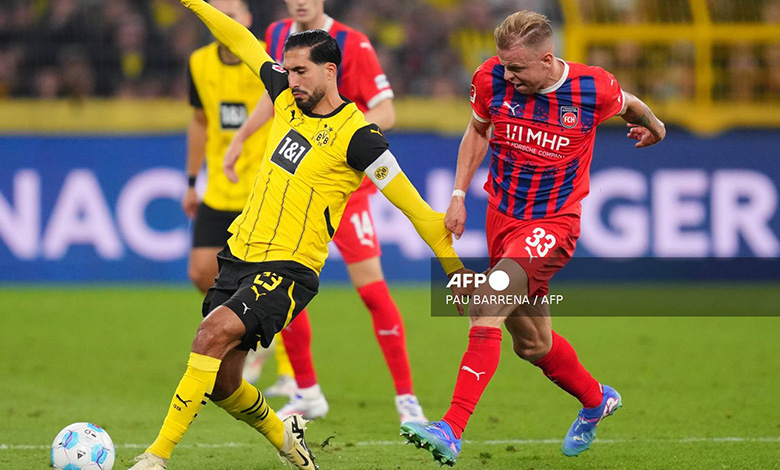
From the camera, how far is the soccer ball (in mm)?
4746

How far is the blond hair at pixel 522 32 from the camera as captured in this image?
4980 mm

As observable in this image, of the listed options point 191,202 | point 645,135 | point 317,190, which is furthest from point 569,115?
point 191,202

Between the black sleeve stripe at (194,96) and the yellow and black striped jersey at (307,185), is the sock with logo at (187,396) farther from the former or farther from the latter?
the black sleeve stripe at (194,96)

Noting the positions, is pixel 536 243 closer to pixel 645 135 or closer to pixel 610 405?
pixel 645 135

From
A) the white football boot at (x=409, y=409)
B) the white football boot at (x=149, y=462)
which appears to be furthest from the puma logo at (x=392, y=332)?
the white football boot at (x=149, y=462)

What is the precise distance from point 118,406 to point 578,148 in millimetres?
3309

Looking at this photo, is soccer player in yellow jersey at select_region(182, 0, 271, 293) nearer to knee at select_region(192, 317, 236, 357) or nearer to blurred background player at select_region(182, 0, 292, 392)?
blurred background player at select_region(182, 0, 292, 392)

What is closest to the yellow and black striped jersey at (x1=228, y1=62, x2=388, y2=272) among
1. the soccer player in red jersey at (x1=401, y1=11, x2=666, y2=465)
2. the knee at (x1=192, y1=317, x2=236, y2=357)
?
the knee at (x1=192, y1=317, x2=236, y2=357)

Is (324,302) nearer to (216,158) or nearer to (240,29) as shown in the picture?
(216,158)

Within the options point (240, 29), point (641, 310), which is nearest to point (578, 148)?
point (240, 29)

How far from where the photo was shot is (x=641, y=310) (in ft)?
35.2

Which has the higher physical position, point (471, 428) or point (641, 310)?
point (471, 428)

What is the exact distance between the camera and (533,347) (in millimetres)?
5410

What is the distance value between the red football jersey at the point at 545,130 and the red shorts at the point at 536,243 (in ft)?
0.16
